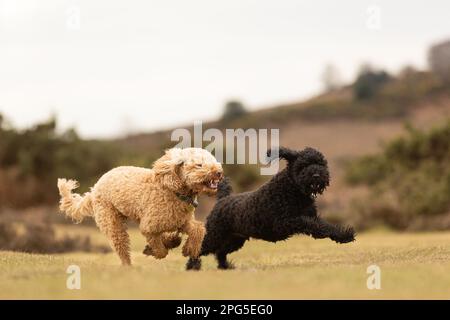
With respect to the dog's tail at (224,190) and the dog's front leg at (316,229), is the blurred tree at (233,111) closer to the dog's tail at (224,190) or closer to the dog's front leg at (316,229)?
the dog's tail at (224,190)

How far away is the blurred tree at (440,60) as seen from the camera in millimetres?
56406

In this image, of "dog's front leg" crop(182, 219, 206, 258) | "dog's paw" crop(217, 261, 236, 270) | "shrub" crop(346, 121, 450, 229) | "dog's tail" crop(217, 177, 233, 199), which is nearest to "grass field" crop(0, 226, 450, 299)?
"dog's front leg" crop(182, 219, 206, 258)

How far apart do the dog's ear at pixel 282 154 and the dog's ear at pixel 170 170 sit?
1177 millimetres

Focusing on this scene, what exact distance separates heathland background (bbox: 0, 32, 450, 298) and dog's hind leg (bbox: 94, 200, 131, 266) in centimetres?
26

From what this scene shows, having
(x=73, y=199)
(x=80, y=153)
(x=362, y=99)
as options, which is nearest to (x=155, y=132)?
(x=362, y=99)

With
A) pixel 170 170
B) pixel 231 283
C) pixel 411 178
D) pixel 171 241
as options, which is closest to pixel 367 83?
pixel 411 178

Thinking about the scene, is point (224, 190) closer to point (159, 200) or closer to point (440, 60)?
point (159, 200)

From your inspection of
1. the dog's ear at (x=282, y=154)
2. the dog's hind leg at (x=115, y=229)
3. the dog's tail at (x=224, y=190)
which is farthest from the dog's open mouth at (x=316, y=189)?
the dog's hind leg at (x=115, y=229)

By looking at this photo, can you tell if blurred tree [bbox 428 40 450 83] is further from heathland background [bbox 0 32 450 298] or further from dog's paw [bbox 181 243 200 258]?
dog's paw [bbox 181 243 200 258]

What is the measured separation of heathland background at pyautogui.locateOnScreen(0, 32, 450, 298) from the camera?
7.83 m

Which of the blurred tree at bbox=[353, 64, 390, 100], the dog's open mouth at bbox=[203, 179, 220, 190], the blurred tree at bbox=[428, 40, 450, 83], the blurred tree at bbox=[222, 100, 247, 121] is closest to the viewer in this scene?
the dog's open mouth at bbox=[203, 179, 220, 190]

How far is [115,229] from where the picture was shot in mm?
9953
